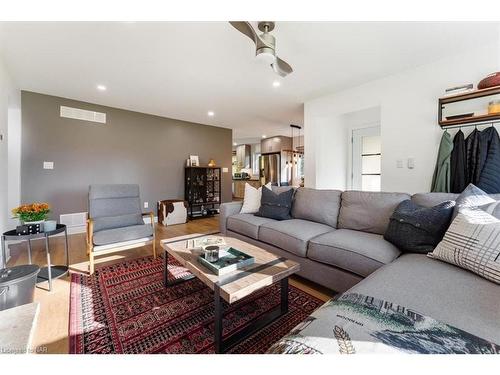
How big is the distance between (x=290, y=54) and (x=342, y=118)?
7.14 feet

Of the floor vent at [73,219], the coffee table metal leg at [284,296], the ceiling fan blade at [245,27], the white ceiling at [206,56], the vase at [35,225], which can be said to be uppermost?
the white ceiling at [206,56]

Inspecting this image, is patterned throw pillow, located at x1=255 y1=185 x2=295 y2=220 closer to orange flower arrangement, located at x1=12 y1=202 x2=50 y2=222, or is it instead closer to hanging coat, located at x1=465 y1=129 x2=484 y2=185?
hanging coat, located at x1=465 y1=129 x2=484 y2=185

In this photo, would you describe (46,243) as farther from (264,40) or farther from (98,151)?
(264,40)

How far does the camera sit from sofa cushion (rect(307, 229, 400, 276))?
1.64 meters

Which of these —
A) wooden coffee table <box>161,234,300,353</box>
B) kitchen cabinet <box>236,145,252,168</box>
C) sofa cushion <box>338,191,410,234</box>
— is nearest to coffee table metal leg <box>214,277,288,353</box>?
wooden coffee table <box>161,234,300,353</box>

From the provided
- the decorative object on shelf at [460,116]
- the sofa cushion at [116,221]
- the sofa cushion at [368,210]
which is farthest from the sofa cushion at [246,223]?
the decorative object on shelf at [460,116]

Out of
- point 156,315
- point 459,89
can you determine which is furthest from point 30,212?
point 459,89

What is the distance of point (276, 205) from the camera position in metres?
2.85

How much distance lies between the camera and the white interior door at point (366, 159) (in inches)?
154

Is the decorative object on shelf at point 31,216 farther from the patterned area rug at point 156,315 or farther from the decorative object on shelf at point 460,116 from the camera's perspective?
the decorative object on shelf at point 460,116

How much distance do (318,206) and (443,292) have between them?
158 cm

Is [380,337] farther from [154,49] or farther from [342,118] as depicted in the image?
[342,118]

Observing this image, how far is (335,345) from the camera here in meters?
0.74
